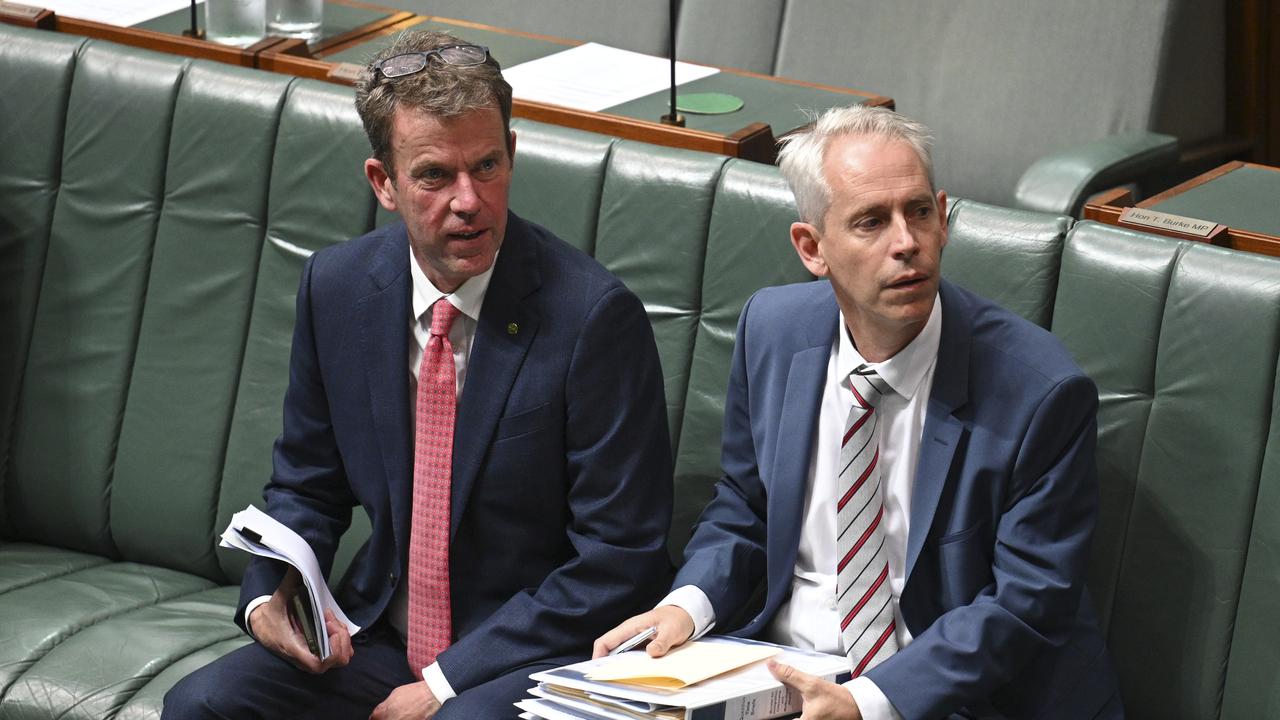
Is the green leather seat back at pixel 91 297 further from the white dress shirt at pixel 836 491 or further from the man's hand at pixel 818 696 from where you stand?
the man's hand at pixel 818 696

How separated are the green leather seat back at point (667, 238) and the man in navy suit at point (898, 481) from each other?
303mm

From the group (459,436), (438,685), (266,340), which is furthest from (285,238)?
(438,685)

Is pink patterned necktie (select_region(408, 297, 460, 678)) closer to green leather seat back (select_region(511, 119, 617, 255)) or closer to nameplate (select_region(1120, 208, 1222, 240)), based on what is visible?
green leather seat back (select_region(511, 119, 617, 255))

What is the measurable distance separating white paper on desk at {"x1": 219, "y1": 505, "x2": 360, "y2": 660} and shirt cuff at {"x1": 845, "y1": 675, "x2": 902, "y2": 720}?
69cm

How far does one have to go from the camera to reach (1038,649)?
196 cm

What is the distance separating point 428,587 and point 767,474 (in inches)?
19.0

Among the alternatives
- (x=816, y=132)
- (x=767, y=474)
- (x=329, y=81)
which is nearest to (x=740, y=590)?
(x=767, y=474)

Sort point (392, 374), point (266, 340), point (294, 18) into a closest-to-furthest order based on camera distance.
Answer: point (392, 374) < point (266, 340) < point (294, 18)

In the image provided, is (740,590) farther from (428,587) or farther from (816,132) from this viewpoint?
(816,132)

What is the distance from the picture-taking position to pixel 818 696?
6.09 feet

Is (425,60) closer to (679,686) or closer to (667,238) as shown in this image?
(667,238)

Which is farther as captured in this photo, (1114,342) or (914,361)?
(1114,342)

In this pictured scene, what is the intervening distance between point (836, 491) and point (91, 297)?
58.5 inches

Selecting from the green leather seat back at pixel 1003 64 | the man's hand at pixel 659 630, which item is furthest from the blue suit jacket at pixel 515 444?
the green leather seat back at pixel 1003 64
